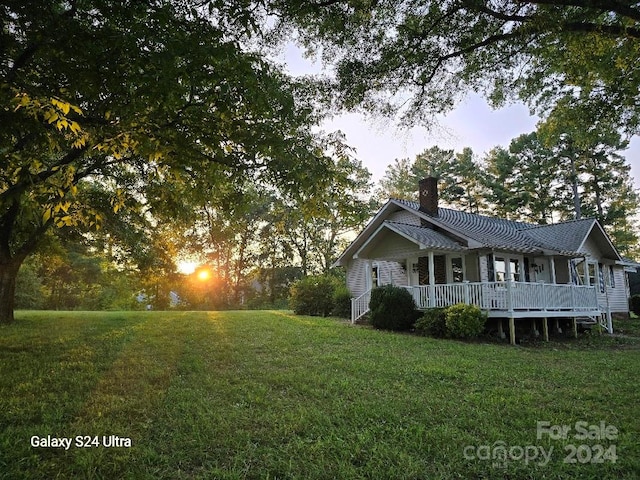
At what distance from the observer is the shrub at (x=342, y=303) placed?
20.6 m

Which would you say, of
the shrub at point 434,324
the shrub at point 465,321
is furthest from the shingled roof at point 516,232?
the shrub at point 434,324

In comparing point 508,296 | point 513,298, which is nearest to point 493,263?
point 513,298

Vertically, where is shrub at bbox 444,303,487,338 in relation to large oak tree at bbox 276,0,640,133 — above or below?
below

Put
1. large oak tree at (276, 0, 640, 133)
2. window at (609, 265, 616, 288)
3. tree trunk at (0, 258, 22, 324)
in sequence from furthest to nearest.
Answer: window at (609, 265, 616, 288) < tree trunk at (0, 258, 22, 324) < large oak tree at (276, 0, 640, 133)

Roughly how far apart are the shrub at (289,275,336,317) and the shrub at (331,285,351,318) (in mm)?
756

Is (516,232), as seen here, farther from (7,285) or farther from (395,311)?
(7,285)

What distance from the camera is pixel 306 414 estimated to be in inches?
180

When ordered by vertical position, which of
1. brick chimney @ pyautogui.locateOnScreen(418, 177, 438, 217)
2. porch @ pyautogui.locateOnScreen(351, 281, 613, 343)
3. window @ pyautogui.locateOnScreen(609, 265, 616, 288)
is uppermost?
brick chimney @ pyautogui.locateOnScreen(418, 177, 438, 217)

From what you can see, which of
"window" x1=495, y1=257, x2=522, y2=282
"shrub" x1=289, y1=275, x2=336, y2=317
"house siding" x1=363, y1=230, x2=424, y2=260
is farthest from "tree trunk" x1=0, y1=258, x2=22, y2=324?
"window" x1=495, y1=257, x2=522, y2=282

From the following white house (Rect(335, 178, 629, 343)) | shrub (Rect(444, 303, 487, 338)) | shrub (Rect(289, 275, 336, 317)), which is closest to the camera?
shrub (Rect(444, 303, 487, 338))

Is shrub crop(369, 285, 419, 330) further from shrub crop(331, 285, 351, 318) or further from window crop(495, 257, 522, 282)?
shrub crop(331, 285, 351, 318)

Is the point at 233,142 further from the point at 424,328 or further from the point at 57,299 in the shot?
the point at 57,299

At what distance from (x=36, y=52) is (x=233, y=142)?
2492 millimetres

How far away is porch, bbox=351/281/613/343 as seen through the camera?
13.5 meters
